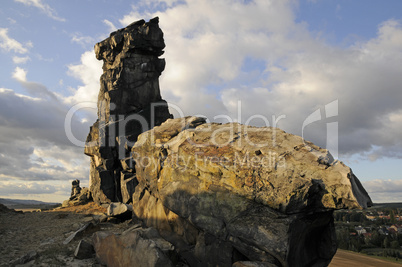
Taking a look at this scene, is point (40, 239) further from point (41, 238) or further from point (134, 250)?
point (134, 250)

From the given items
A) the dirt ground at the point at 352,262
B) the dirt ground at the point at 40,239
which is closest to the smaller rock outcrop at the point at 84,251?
the dirt ground at the point at 40,239

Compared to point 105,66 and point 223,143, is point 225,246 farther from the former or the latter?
point 105,66

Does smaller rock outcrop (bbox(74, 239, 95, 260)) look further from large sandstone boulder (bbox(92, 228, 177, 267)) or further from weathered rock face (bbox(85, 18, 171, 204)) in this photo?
weathered rock face (bbox(85, 18, 171, 204))

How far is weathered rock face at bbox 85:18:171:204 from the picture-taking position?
4059 centimetres

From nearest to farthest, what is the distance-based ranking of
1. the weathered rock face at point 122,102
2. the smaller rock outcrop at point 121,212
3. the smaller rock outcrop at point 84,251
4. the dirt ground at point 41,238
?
the dirt ground at point 41,238
the smaller rock outcrop at point 84,251
the smaller rock outcrop at point 121,212
the weathered rock face at point 122,102

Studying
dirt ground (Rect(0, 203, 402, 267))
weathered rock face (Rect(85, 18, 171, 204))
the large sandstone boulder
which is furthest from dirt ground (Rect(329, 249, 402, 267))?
the large sandstone boulder

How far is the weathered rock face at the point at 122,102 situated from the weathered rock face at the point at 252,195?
76.7 ft

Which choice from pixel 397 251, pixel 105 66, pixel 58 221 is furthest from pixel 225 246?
pixel 397 251

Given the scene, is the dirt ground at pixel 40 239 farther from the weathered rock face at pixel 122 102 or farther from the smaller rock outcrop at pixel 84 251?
the weathered rock face at pixel 122 102

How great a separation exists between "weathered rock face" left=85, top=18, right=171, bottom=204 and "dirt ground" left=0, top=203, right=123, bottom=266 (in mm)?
9469

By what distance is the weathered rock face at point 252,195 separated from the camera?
1291cm

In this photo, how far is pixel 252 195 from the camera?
1398 centimetres

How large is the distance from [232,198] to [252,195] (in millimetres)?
1144

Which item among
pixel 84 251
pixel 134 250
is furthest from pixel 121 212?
pixel 134 250
